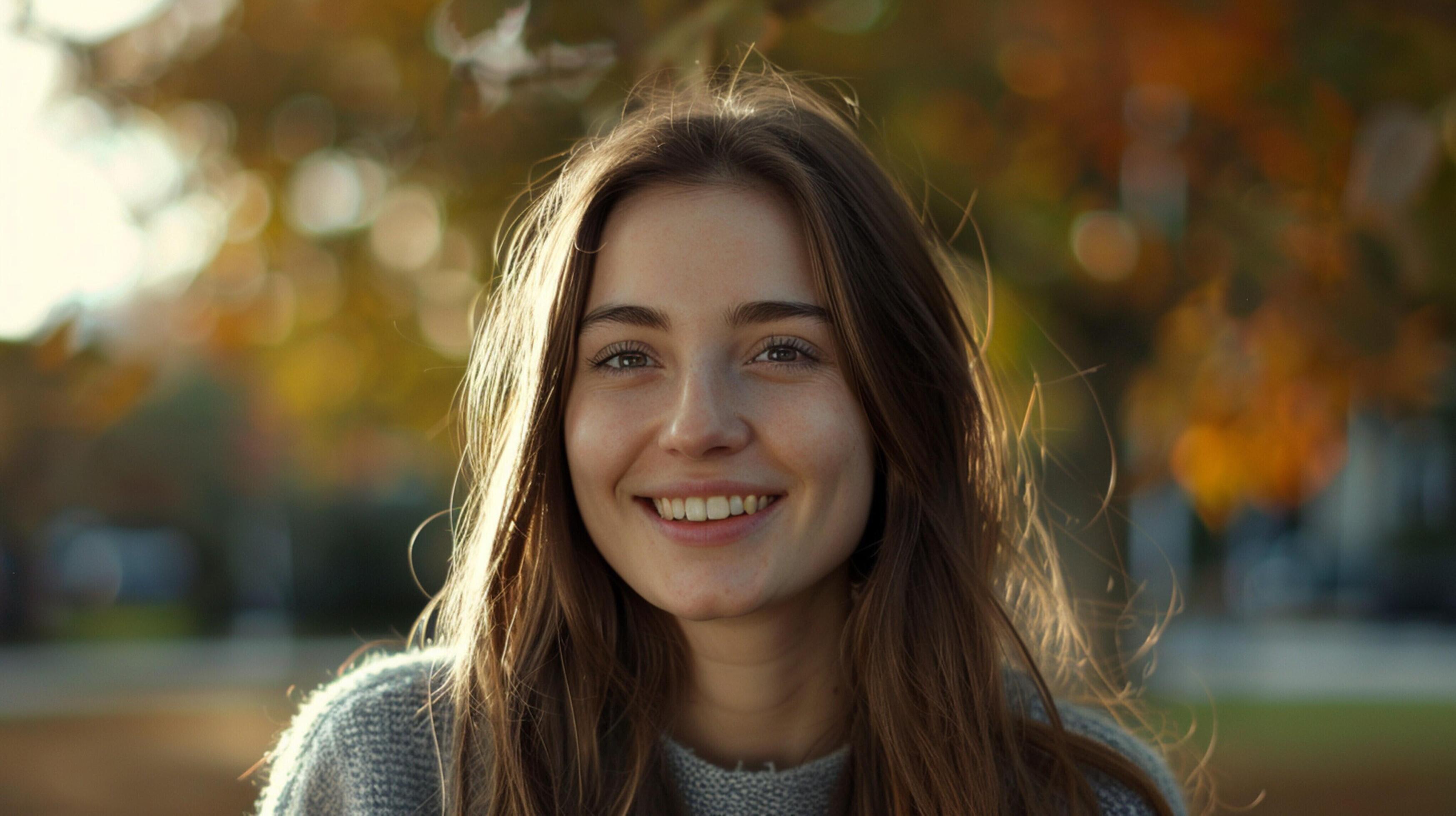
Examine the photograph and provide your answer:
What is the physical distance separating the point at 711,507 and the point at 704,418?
0.16 metres

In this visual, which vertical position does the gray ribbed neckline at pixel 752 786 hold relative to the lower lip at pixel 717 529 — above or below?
below

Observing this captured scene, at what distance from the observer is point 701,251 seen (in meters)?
2.11

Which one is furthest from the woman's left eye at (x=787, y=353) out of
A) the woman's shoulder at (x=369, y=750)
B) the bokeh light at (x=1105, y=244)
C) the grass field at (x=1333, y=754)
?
the grass field at (x=1333, y=754)

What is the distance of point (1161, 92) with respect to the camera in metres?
4.57

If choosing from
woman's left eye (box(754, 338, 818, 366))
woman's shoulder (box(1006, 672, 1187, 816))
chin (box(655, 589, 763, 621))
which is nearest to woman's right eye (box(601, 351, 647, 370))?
woman's left eye (box(754, 338, 818, 366))

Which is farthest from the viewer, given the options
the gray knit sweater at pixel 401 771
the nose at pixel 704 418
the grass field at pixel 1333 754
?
the grass field at pixel 1333 754

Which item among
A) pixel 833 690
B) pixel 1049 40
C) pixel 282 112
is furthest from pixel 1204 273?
pixel 282 112

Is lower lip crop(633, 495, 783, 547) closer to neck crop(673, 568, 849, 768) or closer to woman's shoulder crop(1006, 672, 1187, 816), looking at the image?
neck crop(673, 568, 849, 768)

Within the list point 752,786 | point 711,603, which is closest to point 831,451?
point 711,603

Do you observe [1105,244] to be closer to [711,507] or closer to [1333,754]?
[711,507]

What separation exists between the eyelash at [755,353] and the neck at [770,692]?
1.52 ft

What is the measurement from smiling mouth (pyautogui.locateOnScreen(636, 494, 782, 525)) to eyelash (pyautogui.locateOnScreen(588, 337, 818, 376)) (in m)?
0.22

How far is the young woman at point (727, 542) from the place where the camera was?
2.11 metres

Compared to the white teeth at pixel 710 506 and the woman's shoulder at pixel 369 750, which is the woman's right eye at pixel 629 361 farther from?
Answer: the woman's shoulder at pixel 369 750
